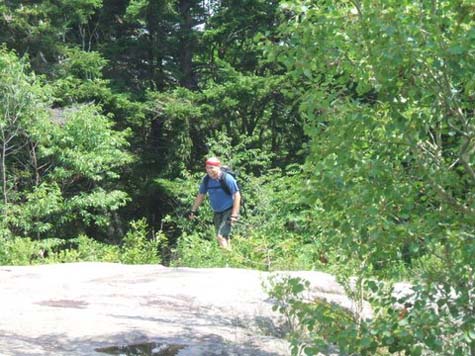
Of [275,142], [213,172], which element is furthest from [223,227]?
[275,142]

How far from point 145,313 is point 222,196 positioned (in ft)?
13.3

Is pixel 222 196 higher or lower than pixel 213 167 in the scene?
lower

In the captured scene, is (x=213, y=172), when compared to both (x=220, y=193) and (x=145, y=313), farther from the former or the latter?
(x=145, y=313)

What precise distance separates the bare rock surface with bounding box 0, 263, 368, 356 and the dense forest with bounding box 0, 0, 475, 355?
38 cm

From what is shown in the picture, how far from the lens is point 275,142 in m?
21.3

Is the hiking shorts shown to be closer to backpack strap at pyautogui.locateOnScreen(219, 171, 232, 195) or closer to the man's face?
backpack strap at pyautogui.locateOnScreen(219, 171, 232, 195)

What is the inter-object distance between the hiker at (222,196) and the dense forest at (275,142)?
414 millimetres

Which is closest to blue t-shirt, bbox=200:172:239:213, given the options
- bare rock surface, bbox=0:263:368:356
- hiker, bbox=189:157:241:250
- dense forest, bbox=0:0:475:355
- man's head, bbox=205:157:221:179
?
hiker, bbox=189:157:241:250

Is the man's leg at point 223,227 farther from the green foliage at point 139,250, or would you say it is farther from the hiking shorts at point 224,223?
the green foliage at point 139,250

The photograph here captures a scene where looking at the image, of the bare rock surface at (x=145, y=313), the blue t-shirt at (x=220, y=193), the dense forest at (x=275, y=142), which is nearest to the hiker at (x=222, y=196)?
the blue t-shirt at (x=220, y=193)

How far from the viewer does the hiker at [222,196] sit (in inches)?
354

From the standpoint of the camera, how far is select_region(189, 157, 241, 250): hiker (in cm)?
900

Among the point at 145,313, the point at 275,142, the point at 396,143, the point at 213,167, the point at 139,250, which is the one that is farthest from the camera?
the point at 275,142

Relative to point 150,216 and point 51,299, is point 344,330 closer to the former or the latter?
point 51,299
